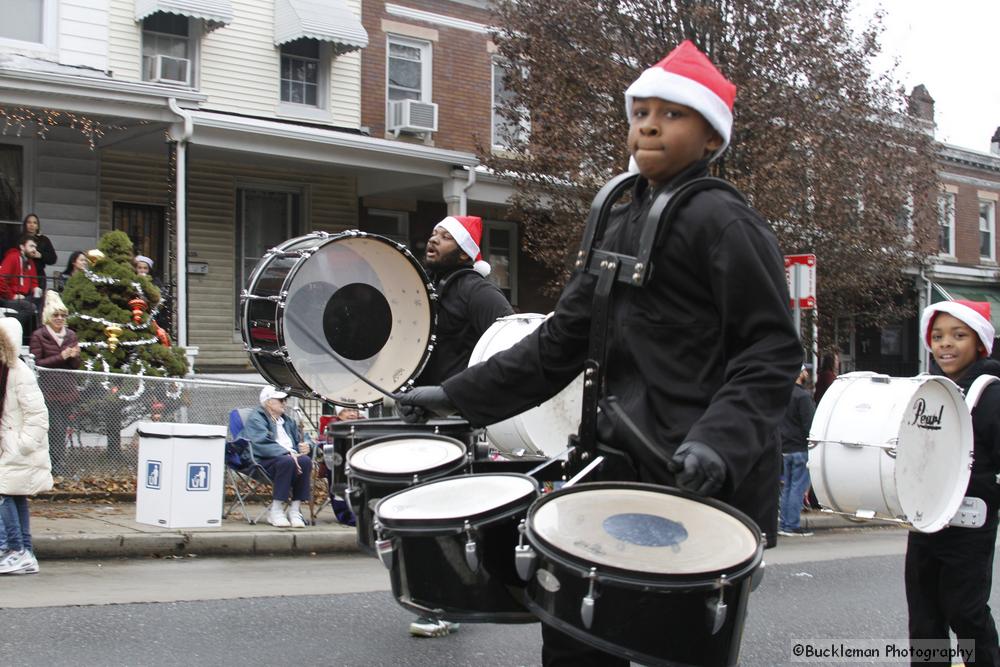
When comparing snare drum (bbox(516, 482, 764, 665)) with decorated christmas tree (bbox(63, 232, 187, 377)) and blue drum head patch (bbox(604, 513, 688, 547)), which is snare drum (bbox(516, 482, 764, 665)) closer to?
blue drum head patch (bbox(604, 513, 688, 547))

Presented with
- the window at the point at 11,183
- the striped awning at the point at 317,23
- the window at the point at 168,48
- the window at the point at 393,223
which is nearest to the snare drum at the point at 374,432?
the window at the point at 11,183

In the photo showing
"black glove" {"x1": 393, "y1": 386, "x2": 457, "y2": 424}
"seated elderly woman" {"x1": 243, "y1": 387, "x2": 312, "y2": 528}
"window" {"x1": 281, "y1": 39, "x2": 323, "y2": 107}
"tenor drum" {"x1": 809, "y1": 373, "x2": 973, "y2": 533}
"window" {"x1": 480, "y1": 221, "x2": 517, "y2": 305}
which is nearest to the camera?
"black glove" {"x1": 393, "y1": 386, "x2": 457, "y2": 424}

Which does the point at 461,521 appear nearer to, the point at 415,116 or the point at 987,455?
the point at 987,455

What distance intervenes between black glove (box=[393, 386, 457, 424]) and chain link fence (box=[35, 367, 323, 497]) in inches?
303

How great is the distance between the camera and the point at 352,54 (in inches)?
805

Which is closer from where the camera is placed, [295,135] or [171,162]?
[171,162]

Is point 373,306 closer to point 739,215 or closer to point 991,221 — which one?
point 739,215

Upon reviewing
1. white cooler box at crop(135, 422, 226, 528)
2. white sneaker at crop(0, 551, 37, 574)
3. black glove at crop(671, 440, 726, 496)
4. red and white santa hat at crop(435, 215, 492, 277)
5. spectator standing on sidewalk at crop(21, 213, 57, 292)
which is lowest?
white sneaker at crop(0, 551, 37, 574)

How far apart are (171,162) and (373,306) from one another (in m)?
10.7

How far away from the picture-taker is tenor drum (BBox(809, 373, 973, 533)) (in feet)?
A: 17.3

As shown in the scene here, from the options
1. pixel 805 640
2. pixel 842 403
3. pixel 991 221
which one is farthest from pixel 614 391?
pixel 991 221

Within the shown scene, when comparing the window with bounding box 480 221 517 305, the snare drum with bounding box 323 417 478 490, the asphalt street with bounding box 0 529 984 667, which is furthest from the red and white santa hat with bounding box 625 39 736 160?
the window with bounding box 480 221 517 305

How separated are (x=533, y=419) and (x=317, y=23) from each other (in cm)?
1422

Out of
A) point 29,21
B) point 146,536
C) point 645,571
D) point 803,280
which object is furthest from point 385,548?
point 29,21
